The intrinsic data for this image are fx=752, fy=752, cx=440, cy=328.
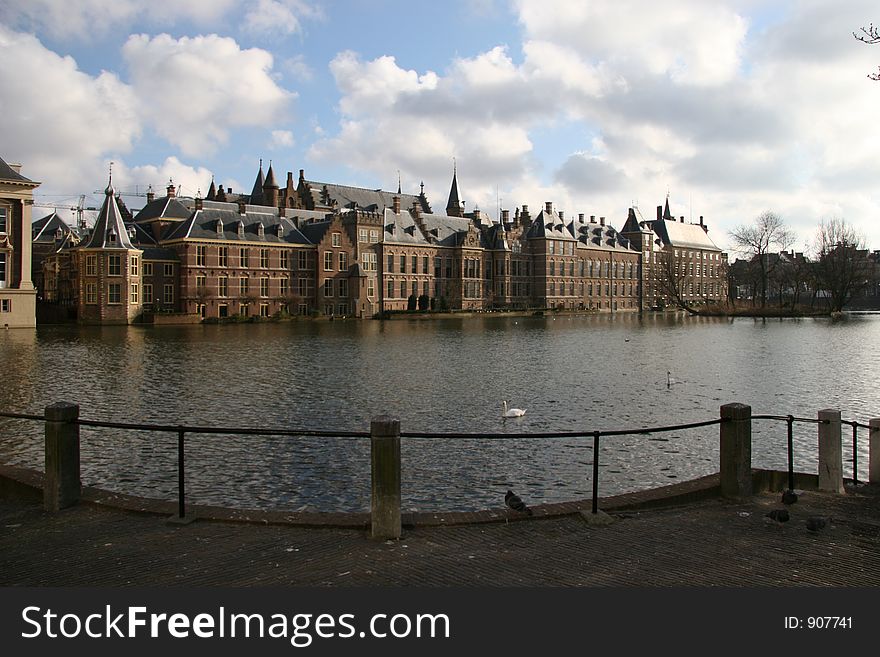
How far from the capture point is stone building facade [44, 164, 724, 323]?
76562 mm

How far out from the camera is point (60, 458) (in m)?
9.21

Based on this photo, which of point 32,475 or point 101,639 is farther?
point 32,475

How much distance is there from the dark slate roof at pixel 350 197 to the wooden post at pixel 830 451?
96.8 m

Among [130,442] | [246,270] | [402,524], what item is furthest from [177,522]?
[246,270]

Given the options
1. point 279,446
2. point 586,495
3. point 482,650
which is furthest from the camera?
point 279,446

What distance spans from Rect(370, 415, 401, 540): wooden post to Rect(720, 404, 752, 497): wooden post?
4.49 meters

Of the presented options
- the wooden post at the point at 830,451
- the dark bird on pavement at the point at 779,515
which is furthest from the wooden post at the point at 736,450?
the wooden post at the point at 830,451

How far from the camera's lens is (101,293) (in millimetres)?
69750

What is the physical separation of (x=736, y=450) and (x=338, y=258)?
81977mm

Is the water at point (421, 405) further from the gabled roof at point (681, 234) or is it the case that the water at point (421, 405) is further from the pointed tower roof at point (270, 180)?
the gabled roof at point (681, 234)

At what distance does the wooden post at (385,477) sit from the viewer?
8.12 metres

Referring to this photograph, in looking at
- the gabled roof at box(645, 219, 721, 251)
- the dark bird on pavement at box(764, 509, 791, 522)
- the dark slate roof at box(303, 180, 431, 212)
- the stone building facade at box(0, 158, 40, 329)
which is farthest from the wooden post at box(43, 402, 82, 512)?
the gabled roof at box(645, 219, 721, 251)

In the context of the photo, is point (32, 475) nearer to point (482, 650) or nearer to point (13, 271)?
point (482, 650)

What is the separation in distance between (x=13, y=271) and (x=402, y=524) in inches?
2517
